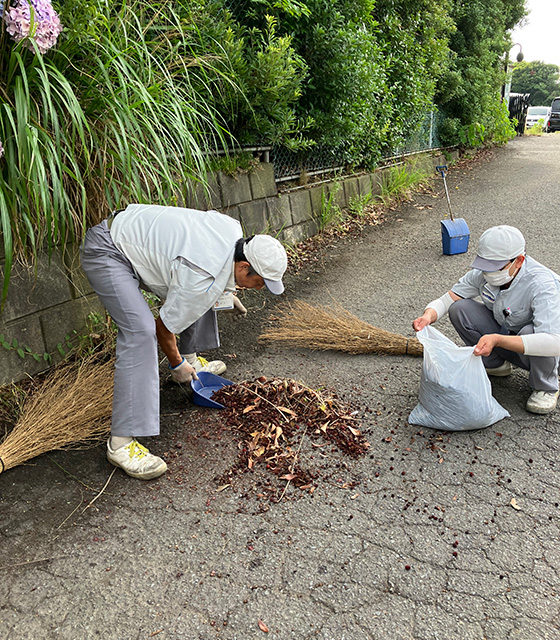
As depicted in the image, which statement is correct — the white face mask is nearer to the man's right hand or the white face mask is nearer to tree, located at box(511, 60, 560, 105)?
the man's right hand

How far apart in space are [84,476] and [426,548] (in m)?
1.55

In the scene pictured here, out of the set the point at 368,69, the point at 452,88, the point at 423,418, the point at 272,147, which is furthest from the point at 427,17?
the point at 423,418

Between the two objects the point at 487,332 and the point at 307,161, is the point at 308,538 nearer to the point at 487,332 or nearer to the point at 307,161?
the point at 487,332

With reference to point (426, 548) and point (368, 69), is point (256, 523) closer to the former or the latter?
point (426, 548)

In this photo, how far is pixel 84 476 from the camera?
8.14 feet

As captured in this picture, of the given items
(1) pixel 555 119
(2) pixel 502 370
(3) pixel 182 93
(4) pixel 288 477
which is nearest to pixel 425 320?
(2) pixel 502 370

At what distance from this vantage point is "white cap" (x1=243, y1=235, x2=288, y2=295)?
2.35 m

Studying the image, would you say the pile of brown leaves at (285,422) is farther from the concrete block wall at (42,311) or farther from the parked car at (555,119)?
the parked car at (555,119)

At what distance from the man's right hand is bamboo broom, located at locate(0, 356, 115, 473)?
5.54 ft

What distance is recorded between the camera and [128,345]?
243 cm

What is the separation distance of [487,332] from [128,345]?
199cm

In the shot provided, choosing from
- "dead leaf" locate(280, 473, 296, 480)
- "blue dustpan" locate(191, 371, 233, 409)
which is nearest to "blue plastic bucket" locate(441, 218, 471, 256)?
"blue dustpan" locate(191, 371, 233, 409)

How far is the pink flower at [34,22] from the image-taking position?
2424 mm

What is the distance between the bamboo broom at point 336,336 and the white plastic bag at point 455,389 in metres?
0.80
